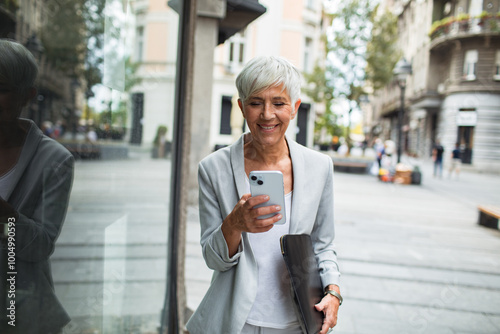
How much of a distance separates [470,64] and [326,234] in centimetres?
267

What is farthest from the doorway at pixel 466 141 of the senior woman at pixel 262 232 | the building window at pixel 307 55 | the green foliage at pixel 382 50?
the building window at pixel 307 55

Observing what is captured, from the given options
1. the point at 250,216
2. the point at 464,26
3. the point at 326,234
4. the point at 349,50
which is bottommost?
the point at 326,234

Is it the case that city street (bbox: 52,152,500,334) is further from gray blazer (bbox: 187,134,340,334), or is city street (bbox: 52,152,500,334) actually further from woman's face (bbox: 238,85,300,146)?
woman's face (bbox: 238,85,300,146)

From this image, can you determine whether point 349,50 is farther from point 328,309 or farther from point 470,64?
point 328,309

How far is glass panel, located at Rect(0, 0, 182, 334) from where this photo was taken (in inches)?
54.2

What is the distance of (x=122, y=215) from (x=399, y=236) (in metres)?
4.96

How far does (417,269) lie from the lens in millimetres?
5023

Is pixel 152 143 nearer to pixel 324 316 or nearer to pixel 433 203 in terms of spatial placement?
pixel 324 316

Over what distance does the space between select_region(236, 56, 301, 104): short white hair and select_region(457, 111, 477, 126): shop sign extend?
2.53m

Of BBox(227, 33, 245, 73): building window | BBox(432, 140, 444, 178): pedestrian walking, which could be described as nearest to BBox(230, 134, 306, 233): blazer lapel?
BBox(432, 140, 444, 178): pedestrian walking

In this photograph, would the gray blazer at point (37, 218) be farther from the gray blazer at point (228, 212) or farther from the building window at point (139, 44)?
the building window at point (139, 44)

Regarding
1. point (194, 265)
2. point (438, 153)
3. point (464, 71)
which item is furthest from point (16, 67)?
point (438, 153)

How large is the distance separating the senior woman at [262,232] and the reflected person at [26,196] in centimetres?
45

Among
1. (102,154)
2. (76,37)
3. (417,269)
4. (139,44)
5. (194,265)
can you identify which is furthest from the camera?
(417,269)
